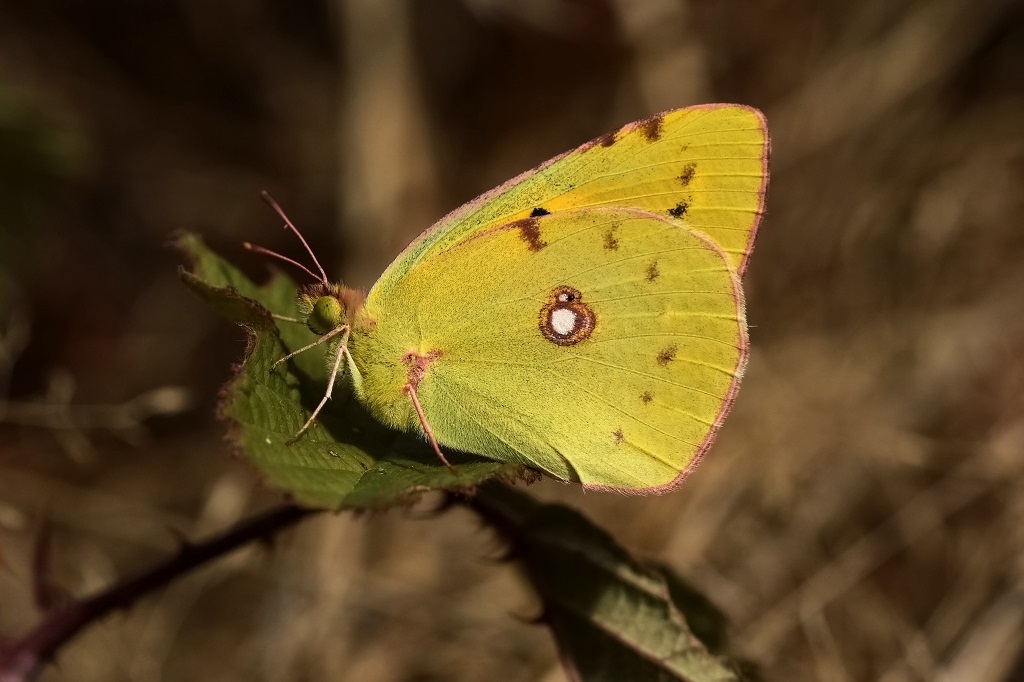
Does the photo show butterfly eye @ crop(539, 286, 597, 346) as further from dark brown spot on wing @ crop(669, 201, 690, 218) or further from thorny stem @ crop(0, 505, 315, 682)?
thorny stem @ crop(0, 505, 315, 682)

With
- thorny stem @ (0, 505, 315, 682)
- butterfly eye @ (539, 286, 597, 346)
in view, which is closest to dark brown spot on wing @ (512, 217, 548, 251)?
butterfly eye @ (539, 286, 597, 346)

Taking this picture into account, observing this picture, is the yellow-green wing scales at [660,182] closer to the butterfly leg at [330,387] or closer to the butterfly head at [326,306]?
the butterfly head at [326,306]

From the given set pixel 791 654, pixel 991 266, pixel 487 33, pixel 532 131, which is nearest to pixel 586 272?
pixel 791 654

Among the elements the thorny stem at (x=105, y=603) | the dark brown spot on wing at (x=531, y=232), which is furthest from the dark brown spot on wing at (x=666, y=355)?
the thorny stem at (x=105, y=603)

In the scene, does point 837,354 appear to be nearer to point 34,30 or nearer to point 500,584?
point 500,584

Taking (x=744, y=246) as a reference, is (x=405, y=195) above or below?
below

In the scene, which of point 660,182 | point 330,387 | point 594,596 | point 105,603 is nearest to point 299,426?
point 330,387
